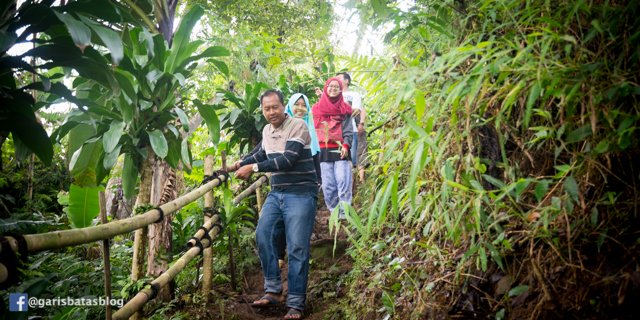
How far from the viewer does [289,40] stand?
7.24 meters

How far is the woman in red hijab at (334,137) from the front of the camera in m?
4.91

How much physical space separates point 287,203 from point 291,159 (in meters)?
0.38

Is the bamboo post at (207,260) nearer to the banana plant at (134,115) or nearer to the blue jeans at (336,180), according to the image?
the banana plant at (134,115)

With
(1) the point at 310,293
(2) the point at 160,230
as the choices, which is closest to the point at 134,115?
(2) the point at 160,230

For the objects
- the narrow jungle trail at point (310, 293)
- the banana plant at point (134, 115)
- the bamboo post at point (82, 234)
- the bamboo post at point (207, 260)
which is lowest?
the narrow jungle trail at point (310, 293)

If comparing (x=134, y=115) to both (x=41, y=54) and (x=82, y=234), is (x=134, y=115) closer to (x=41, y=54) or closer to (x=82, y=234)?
(x=41, y=54)

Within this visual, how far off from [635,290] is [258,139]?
4.24m

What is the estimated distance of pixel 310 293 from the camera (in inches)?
147

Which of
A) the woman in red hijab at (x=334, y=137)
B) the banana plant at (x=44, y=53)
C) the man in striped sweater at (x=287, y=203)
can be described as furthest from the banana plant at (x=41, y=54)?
the woman in red hijab at (x=334, y=137)

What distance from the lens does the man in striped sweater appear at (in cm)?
328

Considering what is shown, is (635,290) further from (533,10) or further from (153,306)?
(153,306)

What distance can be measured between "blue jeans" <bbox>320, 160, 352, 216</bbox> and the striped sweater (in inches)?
55.8

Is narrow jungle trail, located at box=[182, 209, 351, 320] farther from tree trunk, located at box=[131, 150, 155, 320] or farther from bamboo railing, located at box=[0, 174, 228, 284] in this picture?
bamboo railing, located at box=[0, 174, 228, 284]

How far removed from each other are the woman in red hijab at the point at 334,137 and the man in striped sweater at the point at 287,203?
1.35 m
